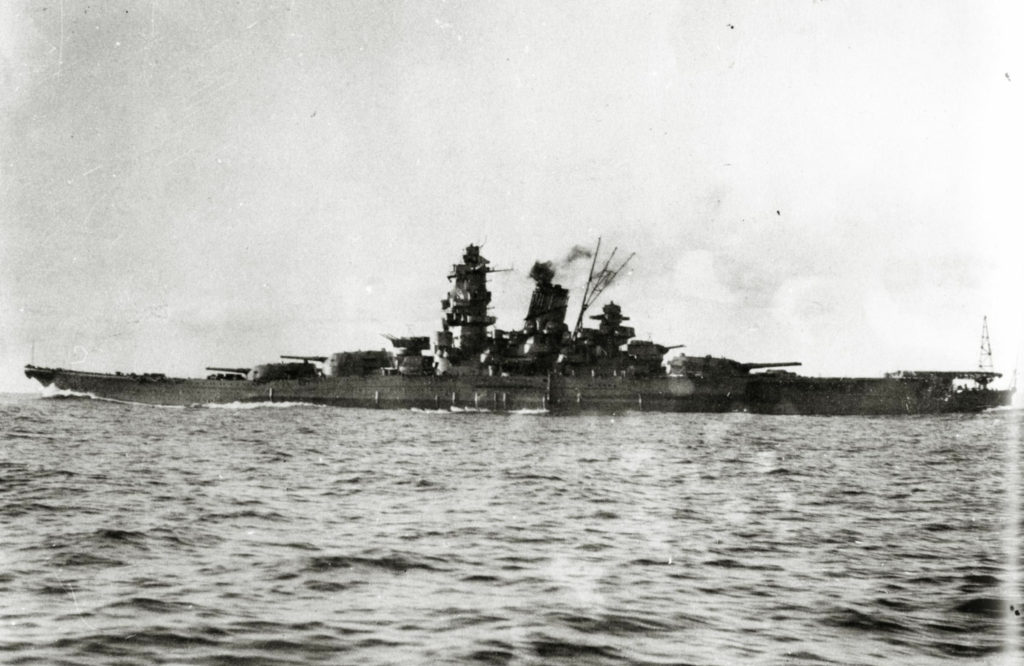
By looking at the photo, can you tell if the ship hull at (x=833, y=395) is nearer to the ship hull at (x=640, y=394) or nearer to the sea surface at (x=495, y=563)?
the ship hull at (x=640, y=394)

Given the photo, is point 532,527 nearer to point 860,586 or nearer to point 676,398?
point 860,586

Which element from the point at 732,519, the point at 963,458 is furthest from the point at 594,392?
the point at 732,519

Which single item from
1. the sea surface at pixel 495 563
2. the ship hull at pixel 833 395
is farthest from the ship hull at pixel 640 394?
the sea surface at pixel 495 563

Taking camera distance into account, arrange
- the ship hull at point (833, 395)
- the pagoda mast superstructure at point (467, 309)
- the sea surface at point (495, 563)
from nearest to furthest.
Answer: the sea surface at point (495, 563) < the ship hull at point (833, 395) < the pagoda mast superstructure at point (467, 309)

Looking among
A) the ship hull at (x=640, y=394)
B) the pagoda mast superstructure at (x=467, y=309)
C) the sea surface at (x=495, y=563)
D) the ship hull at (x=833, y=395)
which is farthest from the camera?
the pagoda mast superstructure at (x=467, y=309)

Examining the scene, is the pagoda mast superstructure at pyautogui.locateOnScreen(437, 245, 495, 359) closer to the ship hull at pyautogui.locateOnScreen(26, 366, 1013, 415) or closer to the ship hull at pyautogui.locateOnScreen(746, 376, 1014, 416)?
the ship hull at pyautogui.locateOnScreen(26, 366, 1013, 415)

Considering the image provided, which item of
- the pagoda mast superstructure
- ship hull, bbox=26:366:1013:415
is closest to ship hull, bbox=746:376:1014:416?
ship hull, bbox=26:366:1013:415

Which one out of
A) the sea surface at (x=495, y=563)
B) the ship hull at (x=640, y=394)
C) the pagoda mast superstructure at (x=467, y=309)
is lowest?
the sea surface at (x=495, y=563)
